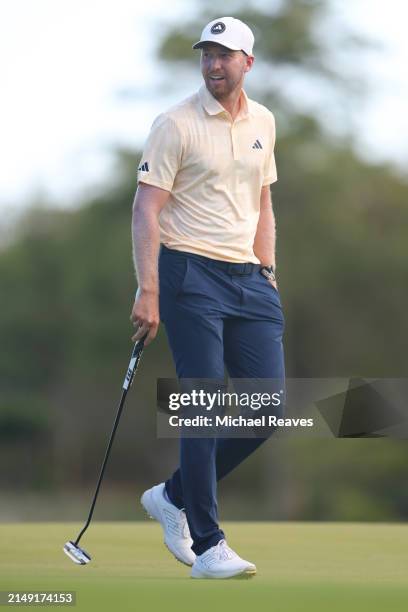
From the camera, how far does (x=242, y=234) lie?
223 inches

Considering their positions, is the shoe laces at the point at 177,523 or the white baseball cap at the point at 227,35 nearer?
the white baseball cap at the point at 227,35

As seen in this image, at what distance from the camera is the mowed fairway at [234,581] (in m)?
4.61

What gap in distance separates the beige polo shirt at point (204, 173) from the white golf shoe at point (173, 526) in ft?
3.57

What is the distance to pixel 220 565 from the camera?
535cm

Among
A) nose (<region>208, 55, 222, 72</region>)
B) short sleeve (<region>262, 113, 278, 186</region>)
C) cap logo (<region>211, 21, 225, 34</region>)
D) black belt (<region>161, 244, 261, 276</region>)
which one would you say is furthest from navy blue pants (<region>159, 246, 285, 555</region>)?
cap logo (<region>211, 21, 225, 34</region>)

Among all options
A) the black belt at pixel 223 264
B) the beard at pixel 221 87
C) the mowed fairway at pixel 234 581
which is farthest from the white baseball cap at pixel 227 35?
the mowed fairway at pixel 234 581

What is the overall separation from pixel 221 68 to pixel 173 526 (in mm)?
1871

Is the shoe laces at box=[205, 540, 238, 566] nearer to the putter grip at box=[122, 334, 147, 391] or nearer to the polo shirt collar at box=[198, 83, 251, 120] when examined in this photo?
the putter grip at box=[122, 334, 147, 391]

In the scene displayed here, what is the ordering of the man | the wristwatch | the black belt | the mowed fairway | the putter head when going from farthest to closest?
the wristwatch < the putter head < the black belt < the man < the mowed fairway

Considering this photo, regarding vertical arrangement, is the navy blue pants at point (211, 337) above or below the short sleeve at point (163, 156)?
below

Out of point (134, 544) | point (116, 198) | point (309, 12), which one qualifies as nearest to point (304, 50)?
point (309, 12)

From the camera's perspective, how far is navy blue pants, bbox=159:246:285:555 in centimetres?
546

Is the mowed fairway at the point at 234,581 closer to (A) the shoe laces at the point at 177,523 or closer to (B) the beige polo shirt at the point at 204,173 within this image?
(A) the shoe laces at the point at 177,523

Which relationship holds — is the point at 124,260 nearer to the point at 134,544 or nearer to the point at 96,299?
the point at 96,299
